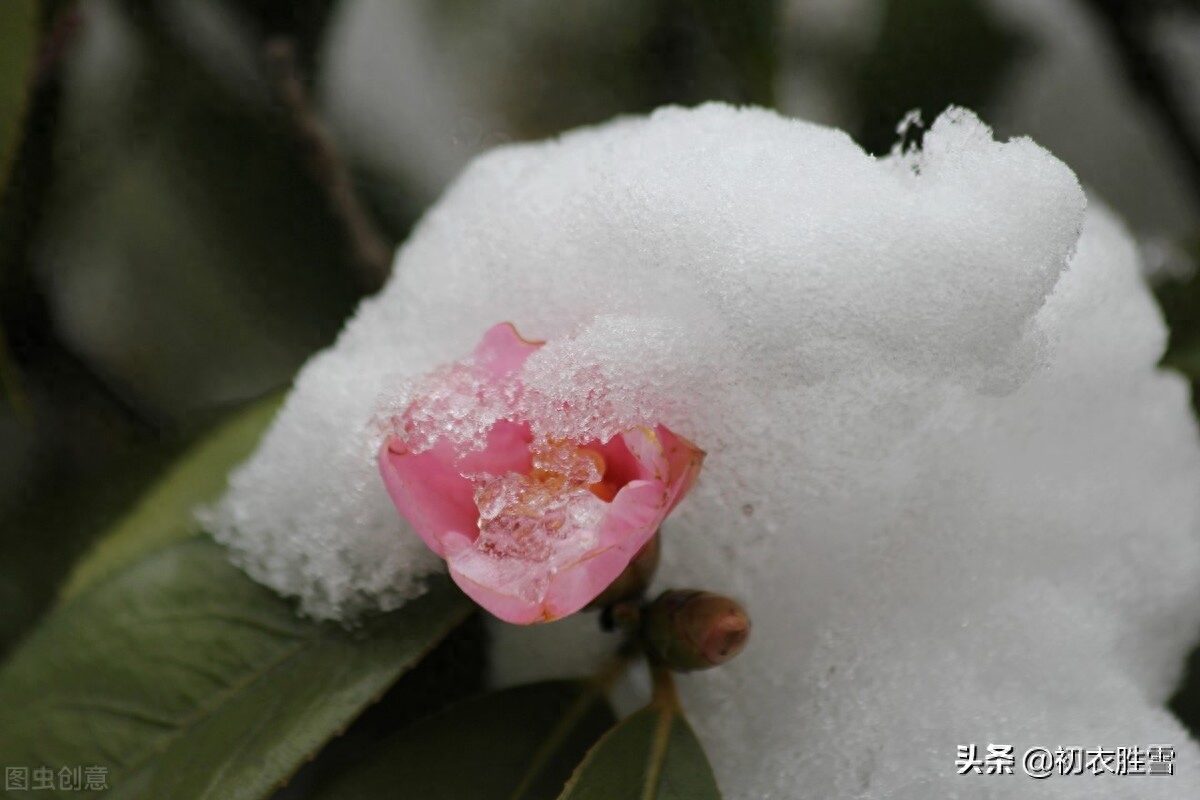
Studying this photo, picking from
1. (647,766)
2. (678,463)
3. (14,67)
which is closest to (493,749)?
(647,766)

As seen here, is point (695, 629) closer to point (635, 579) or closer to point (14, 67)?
point (635, 579)

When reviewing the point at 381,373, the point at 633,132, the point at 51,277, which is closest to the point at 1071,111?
the point at 633,132

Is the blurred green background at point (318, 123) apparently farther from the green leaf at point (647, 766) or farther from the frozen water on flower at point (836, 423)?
the green leaf at point (647, 766)

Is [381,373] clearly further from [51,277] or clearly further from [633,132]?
[51,277]

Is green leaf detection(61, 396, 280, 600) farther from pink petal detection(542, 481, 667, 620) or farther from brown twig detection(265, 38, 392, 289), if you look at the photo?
pink petal detection(542, 481, 667, 620)

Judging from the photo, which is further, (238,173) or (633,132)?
(238,173)

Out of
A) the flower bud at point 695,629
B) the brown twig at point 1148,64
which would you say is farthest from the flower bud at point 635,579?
the brown twig at point 1148,64
